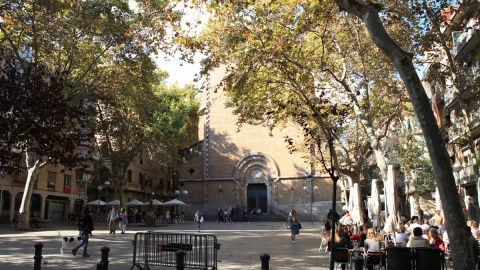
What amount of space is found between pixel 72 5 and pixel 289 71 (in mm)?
10881

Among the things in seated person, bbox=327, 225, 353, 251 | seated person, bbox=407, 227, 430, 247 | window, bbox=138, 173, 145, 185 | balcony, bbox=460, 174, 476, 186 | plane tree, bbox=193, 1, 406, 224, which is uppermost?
plane tree, bbox=193, 1, 406, 224

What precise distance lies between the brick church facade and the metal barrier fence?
3098 centimetres

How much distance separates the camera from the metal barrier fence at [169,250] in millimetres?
8922

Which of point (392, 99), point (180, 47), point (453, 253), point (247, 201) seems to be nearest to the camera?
point (453, 253)

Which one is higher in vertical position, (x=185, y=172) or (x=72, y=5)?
(x=72, y=5)

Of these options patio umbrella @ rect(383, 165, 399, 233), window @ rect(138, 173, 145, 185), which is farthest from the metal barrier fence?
window @ rect(138, 173, 145, 185)

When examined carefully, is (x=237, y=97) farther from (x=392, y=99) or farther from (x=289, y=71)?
(x=392, y=99)

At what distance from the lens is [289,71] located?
16.0 m

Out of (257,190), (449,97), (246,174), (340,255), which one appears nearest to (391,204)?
(340,255)

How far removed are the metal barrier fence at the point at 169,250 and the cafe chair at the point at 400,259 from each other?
12.2ft

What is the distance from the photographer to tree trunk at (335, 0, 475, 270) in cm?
567

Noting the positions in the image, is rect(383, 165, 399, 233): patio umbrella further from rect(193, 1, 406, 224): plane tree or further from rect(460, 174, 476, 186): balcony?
rect(460, 174, 476, 186): balcony

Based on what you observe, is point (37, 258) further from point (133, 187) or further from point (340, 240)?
point (133, 187)

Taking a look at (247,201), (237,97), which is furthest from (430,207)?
(237,97)
